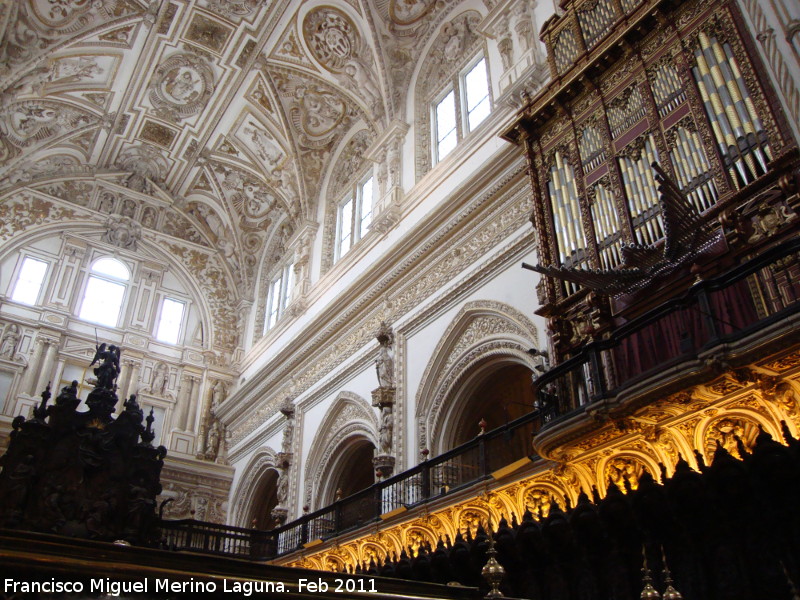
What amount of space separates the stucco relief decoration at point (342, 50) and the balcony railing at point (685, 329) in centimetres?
1197

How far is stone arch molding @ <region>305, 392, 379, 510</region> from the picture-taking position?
46.8ft

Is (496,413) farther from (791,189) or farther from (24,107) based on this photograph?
(24,107)

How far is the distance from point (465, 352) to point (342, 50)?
410 inches

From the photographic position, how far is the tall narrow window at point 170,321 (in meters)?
21.7

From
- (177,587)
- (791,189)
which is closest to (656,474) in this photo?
(791,189)

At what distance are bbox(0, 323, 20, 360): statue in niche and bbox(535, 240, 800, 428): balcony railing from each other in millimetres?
16589

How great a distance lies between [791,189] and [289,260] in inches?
654

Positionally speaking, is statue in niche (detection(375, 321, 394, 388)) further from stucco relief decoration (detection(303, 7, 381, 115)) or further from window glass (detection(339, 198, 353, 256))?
stucco relief decoration (detection(303, 7, 381, 115))

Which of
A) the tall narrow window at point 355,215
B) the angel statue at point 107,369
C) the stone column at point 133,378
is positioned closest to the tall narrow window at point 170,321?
the stone column at point 133,378

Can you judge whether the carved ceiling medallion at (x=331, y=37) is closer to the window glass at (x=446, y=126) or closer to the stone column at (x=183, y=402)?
the window glass at (x=446, y=126)

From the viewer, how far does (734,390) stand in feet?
20.1

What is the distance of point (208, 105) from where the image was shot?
65.3 feet

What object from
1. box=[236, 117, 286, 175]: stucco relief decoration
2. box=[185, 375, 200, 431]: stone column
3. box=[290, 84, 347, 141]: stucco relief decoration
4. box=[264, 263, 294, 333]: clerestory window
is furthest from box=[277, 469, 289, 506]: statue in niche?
box=[290, 84, 347, 141]: stucco relief decoration

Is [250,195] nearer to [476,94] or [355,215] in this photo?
[355,215]
